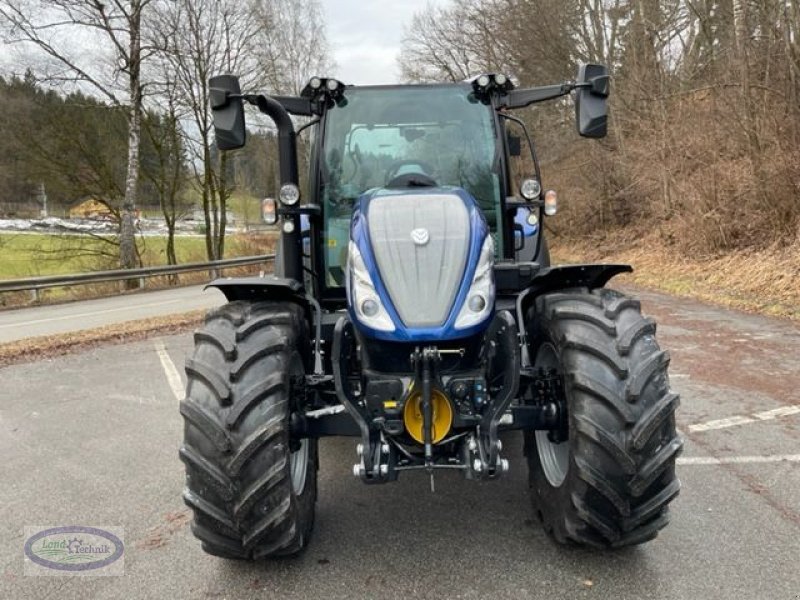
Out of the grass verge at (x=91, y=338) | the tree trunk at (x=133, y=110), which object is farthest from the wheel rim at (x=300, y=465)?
the tree trunk at (x=133, y=110)

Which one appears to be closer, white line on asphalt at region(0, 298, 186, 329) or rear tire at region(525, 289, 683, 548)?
rear tire at region(525, 289, 683, 548)

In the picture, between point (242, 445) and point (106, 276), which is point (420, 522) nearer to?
point (242, 445)

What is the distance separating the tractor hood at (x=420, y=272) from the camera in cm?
241

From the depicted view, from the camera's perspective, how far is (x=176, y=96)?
18.5 meters

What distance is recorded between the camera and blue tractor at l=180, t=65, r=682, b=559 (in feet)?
7.90

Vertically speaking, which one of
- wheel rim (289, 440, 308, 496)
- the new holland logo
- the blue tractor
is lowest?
wheel rim (289, 440, 308, 496)

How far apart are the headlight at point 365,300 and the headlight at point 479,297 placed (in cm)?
30

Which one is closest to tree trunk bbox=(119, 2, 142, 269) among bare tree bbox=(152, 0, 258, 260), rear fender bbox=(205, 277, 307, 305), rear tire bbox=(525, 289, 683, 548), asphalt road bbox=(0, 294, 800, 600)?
bare tree bbox=(152, 0, 258, 260)

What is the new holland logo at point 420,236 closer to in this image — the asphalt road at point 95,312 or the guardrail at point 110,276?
the asphalt road at point 95,312

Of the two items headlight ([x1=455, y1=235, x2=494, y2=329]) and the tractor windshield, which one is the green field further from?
headlight ([x1=455, y1=235, x2=494, y2=329])

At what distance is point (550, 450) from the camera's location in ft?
9.62

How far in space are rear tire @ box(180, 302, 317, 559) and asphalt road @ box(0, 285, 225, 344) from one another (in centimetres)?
836

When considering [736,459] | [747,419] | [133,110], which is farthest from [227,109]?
[133,110]

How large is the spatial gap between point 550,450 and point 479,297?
966 millimetres
